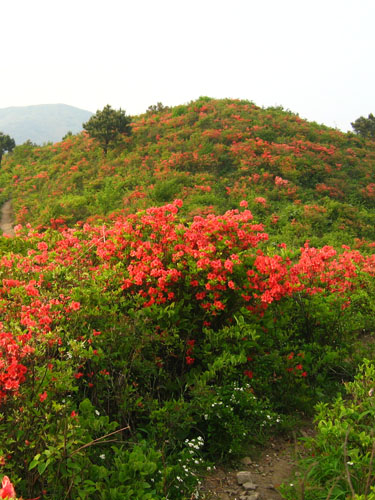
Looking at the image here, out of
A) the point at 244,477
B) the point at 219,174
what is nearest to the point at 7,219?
the point at 219,174

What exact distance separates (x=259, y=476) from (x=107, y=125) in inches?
784

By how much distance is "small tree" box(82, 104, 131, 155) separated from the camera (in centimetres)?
2047

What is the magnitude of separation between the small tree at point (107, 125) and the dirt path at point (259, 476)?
63.0 ft

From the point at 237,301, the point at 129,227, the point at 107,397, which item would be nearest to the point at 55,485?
the point at 107,397

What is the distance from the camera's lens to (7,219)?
17312 mm

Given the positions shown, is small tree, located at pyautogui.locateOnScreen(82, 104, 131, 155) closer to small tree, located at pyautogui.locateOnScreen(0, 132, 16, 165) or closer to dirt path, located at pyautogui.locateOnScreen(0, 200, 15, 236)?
dirt path, located at pyautogui.locateOnScreen(0, 200, 15, 236)

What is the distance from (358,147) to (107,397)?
22.2 m

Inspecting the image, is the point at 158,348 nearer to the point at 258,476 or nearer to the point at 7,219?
the point at 258,476

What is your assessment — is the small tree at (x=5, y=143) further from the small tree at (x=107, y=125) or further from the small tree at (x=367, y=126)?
the small tree at (x=367, y=126)

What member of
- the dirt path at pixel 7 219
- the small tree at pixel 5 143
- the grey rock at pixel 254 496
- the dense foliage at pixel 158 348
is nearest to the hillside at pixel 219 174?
the dirt path at pixel 7 219

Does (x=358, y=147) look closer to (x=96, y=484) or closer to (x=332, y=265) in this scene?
(x=332, y=265)

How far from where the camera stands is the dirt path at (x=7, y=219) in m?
15.9

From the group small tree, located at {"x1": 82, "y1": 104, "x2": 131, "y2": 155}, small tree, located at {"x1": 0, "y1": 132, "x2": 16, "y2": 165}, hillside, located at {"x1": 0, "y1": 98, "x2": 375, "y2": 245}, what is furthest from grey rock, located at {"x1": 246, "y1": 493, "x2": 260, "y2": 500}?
small tree, located at {"x1": 0, "y1": 132, "x2": 16, "y2": 165}

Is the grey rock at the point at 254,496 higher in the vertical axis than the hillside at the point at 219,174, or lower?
lower
